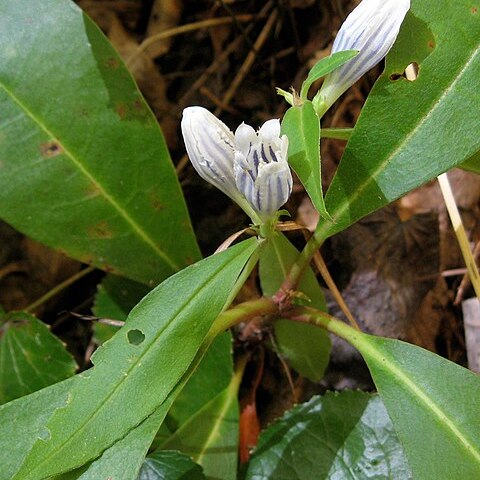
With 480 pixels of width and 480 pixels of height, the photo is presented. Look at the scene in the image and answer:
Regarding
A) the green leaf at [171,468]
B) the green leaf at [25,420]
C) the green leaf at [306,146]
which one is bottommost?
the green leaf at [171,468]

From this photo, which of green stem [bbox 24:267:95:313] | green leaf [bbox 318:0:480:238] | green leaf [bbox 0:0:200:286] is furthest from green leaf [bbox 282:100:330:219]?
green stem [bbox 24:267:95:313]

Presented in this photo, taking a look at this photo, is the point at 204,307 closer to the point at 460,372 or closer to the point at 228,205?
the point at 460,372

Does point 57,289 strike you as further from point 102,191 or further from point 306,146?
point 306,146

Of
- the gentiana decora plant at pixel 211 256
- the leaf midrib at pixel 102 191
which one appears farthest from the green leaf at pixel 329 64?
the leaf midrib at pixel 102 191

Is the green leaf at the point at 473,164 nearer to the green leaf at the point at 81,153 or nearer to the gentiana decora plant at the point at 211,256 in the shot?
the gentiana decora plant at the point at 211,256

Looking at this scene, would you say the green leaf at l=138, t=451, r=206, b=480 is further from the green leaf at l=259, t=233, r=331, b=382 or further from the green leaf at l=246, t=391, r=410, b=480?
the green leaf at l=259, t=233, r=331, b=382

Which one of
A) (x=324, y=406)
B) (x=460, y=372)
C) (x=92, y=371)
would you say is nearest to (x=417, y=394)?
(x=460, y=372)
